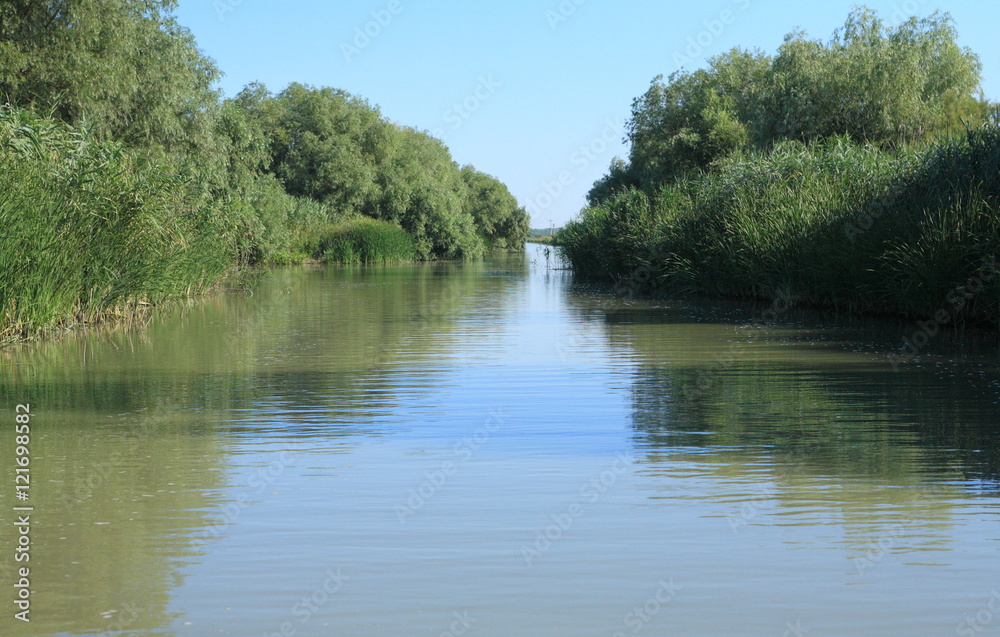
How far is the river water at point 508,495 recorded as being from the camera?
4.04m

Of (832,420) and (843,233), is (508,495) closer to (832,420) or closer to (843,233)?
(832,420)

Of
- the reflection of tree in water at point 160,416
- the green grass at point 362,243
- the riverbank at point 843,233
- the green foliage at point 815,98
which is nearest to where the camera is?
the reflection of tree in water at point 160,416

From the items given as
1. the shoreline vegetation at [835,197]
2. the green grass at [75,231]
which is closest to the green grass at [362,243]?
the shoreline vegetation at [835,197]

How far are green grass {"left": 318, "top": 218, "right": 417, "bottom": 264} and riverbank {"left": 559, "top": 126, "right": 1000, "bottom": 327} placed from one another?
27.6m

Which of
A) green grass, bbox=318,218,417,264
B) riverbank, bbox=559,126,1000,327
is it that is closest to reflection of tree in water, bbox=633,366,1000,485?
riverbank, bbox=559,126,1000,327

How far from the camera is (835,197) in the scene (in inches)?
802

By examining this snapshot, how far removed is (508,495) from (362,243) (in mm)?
53604

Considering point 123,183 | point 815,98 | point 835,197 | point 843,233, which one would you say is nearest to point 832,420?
point 843,233

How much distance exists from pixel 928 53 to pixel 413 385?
159 feet

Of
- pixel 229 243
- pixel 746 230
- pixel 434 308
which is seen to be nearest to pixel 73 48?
pixel 229 243

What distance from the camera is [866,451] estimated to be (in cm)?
698

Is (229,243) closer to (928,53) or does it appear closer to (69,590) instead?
(69,590)

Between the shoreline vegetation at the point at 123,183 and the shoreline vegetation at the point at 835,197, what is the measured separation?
454 inches

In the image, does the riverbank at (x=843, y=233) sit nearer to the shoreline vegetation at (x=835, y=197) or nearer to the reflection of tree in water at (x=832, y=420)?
the shoreline vegetation at (x=835, y=197)
